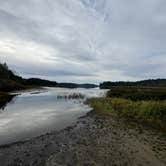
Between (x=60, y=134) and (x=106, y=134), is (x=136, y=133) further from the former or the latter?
(x=60, y=134)

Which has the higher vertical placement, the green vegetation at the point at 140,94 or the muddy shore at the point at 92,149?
the green vegetation at the point at 140,94

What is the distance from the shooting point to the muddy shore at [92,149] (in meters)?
10.7

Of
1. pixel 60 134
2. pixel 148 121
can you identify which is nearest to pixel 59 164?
pixel 60 134

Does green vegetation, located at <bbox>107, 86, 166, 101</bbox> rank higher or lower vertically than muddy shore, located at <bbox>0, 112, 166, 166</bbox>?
higher

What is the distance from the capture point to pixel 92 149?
12641mm

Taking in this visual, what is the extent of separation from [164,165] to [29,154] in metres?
7.05

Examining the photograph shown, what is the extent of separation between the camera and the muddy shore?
10742mm

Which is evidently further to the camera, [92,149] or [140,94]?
[140,94]

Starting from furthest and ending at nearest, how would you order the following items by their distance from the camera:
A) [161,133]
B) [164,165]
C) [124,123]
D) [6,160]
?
[124,123]
[161,133]
[6,160]
[164,165]

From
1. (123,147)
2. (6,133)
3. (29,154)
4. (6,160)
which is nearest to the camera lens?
(6,160)

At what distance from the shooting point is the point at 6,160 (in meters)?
11.0

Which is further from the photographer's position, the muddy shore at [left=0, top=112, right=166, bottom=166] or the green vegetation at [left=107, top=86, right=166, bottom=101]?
the green vegetation at [left=107, top=86, right=166, bottom=101]

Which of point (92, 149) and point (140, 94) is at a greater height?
point (140, 94)

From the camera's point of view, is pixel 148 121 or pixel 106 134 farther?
pixel 148 121
